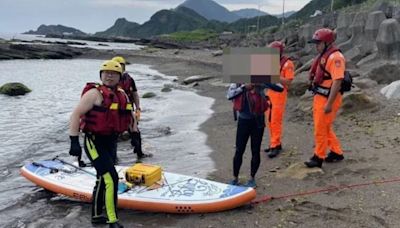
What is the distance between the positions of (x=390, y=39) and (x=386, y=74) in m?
3.60

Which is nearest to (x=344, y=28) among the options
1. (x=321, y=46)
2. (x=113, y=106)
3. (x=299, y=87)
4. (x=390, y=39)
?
(x=390, y=39)

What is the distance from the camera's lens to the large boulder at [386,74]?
1527 centimetres

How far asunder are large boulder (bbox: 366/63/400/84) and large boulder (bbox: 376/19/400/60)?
10.6ft

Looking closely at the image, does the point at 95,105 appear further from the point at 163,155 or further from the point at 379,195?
the point at 163,155

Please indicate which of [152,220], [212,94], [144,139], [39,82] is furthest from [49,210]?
[39,82]

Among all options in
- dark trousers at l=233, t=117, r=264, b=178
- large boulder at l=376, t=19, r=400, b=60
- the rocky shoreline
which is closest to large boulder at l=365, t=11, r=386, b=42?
large boulder at l=376, t=19, r=400, b=60

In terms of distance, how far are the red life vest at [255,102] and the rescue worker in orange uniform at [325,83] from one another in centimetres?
121

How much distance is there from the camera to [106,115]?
585cm

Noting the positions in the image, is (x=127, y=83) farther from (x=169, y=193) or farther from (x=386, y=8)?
(x=386, y=8)

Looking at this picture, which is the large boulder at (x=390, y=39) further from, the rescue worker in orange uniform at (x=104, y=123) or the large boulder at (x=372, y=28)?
the rescue worker in orange uniform at (x=104, y=123)

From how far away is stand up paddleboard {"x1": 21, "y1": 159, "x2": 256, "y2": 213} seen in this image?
21.7ft

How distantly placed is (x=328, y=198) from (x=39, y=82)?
2993 cm

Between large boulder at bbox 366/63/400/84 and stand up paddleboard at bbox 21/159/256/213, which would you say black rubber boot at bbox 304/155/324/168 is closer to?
stand up paddleboard at bbox 21/159/256/213

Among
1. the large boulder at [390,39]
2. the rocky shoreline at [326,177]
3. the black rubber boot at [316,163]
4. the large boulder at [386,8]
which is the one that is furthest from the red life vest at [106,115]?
the large boulder at [386,8]
